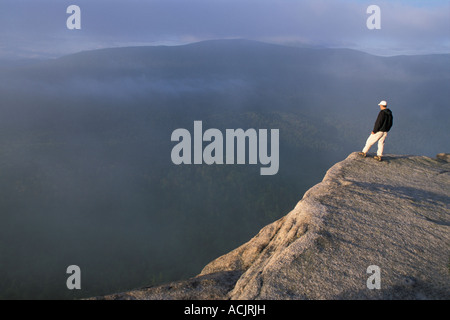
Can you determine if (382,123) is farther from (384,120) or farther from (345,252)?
(345,252)

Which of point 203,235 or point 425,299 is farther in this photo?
point 203,235

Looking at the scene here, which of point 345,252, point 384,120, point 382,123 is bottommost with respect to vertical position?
point 345,252

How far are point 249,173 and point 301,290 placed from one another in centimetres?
14269

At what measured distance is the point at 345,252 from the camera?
838 centimetres

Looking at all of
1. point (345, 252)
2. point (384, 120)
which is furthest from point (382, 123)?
point (345, 252)

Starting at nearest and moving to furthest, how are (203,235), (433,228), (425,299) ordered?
(425,299)
(433,228)
(203,235)

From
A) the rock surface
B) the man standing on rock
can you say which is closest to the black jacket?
the man standing on rock

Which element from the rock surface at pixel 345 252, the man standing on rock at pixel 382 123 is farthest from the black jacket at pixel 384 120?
the rock surface at pixel 345 252

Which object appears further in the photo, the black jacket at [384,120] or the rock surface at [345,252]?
the black jacket at [384,120]

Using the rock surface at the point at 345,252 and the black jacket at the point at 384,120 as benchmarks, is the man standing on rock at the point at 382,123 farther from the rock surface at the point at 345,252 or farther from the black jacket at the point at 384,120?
the rock surface at the point at 345,252

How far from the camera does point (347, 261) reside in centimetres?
806

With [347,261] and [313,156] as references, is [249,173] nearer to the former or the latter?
[313,156]

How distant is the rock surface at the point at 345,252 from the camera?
23.9 feet
